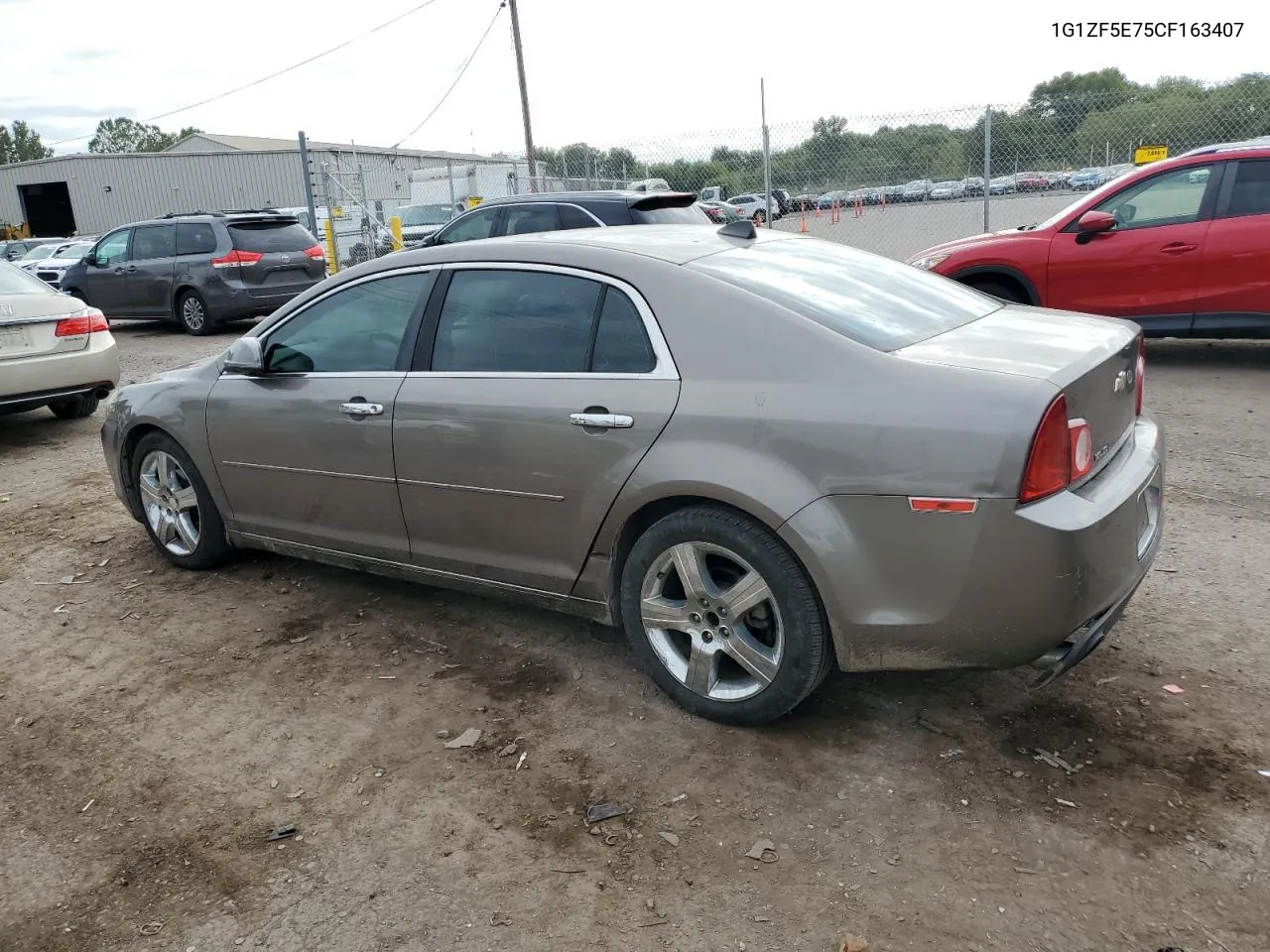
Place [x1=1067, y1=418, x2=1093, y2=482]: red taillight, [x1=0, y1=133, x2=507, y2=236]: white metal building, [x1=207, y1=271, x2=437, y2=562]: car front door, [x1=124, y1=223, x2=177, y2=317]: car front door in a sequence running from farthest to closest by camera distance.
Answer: [x1=0, y1=133, x2=507, y2=236]: white metal building → [x1=124, y1=223, x2=177, y2=317]: car front door → [x1=207, y1=271, x2=437, y2=562]: car front door → [x1=1067, y1=418, x2=1093, y2=482]: red taillight

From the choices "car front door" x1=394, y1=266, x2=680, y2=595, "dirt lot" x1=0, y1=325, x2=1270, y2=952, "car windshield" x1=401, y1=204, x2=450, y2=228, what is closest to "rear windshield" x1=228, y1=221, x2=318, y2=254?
"car windshield" x1=401, y1=204, x2=450, y2=228

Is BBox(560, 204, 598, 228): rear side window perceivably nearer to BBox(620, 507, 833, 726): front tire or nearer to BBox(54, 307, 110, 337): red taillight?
BBox(54, 307, 110, 337): red taillight

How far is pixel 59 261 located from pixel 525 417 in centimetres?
2544

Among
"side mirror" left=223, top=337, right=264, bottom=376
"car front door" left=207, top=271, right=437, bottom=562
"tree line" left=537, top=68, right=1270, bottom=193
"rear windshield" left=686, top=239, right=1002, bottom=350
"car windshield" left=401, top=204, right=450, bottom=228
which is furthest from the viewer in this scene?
"car windshield" left=401, top=204, right=450, bottom=228

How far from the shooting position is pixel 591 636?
13.3 feet

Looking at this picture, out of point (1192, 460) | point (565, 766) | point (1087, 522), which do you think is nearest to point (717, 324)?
point (1087, 522)

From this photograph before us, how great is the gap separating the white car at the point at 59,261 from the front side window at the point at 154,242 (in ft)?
24.9

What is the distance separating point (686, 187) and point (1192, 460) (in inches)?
503

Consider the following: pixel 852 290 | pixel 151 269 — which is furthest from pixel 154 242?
pixel 852 290

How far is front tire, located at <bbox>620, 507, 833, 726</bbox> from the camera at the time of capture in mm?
3000

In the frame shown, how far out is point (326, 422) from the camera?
4043 millimetres

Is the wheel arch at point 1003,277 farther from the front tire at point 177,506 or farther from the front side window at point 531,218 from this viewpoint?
the front tire at point 177,506

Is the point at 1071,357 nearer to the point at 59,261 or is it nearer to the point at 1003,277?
the point at 1003,277

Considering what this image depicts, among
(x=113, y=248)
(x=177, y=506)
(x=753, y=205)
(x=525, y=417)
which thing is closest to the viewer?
(x=525, y=417)
